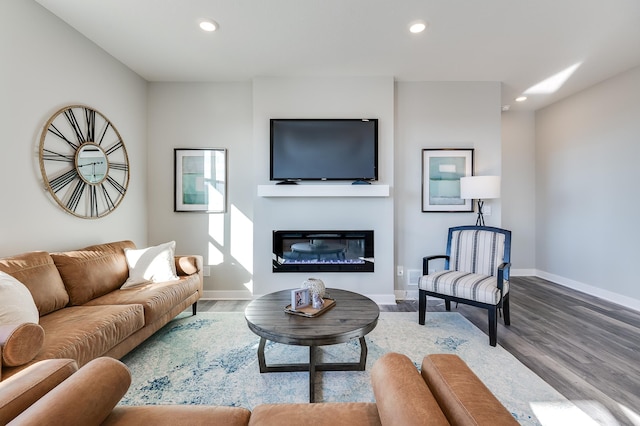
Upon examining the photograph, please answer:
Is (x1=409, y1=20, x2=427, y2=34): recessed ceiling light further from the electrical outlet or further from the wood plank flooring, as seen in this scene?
the wood plank flooring

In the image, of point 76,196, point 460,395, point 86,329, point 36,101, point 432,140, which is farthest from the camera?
point 432,140

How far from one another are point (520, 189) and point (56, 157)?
6.02 meters

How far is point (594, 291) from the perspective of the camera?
3664 mm

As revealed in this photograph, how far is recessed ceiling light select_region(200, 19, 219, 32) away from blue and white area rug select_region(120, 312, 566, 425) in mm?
2784

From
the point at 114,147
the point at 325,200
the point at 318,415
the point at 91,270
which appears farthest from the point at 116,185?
the point at 318,415

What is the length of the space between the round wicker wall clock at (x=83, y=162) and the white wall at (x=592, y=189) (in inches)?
231

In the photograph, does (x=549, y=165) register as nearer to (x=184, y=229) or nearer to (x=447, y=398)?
(x=447, y=398)

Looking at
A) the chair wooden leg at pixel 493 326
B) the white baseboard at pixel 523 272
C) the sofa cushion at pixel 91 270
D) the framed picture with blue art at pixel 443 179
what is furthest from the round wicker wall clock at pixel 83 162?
the white baseboard at pixel 523 272

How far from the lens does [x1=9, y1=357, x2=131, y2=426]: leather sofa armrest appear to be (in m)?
0.75

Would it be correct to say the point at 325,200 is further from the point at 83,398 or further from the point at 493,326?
the point at 83,398

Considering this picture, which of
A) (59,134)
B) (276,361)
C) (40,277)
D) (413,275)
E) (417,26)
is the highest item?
(417,26)

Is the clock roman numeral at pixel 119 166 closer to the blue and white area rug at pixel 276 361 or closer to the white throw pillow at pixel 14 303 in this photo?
the white throw pillow at pixel 14 303

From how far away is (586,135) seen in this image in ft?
12.5

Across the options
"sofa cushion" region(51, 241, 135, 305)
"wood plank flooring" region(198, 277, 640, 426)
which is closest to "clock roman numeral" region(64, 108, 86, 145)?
"sofa cushion" region(51, 241, 135, 305)
